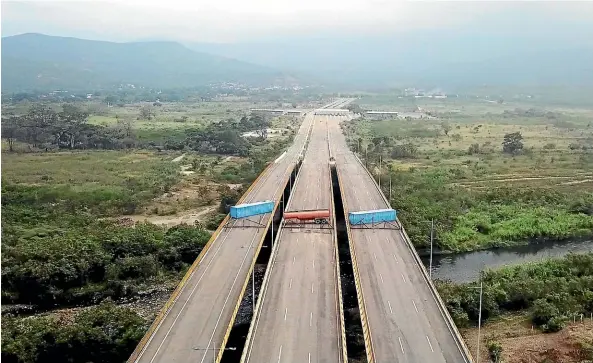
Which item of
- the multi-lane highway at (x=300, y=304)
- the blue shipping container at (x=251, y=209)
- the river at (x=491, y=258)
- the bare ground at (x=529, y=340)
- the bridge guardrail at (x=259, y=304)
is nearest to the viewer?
the bridge guardrail at (x=259, y=304)

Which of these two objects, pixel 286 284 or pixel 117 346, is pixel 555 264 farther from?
pixel 117 346

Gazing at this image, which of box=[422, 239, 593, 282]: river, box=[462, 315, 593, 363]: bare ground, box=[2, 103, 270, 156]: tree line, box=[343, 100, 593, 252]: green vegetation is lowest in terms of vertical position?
box=[422, 239, 593, 282]: river

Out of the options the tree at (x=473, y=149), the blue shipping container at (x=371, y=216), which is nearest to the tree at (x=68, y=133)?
the tree at (x=473, y=149)

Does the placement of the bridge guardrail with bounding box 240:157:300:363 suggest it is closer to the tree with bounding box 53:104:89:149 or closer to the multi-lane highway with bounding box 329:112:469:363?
the multi-lane highway with bounding box 329:112:469:363

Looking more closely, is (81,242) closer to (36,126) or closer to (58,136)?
(58,136)

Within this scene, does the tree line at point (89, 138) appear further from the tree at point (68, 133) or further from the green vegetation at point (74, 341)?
the green vegetation at point (74, 341)

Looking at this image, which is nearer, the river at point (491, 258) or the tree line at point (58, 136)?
the river at point (491, 258)

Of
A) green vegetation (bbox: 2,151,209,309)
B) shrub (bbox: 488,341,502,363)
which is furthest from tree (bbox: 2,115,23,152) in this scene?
shrub (bbox: 488,341,502,363)
